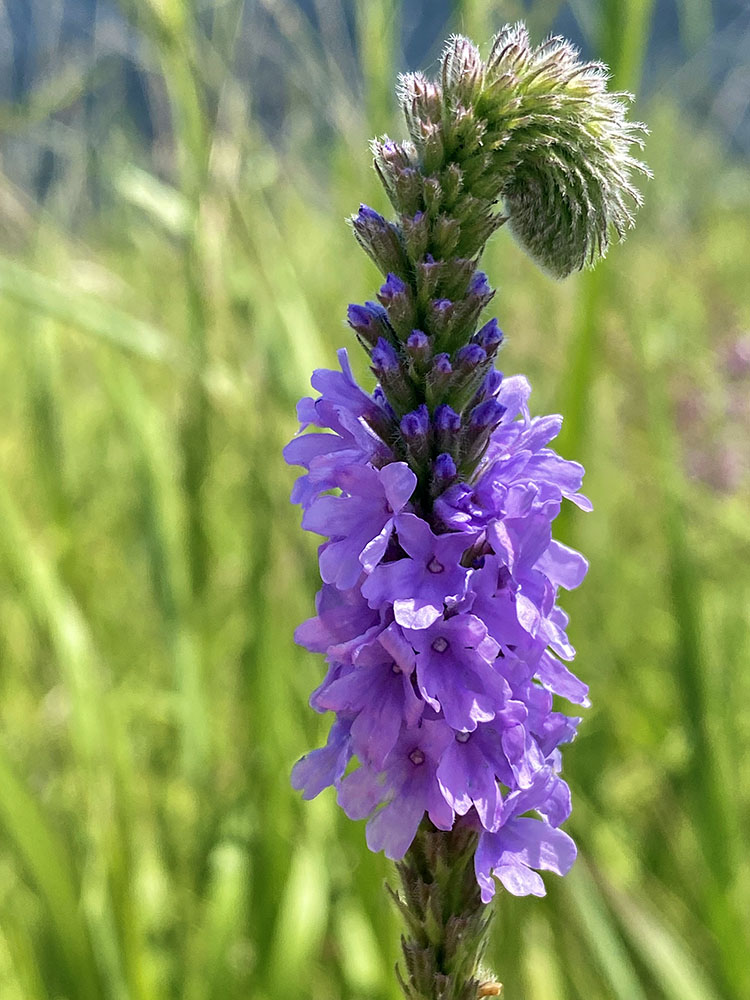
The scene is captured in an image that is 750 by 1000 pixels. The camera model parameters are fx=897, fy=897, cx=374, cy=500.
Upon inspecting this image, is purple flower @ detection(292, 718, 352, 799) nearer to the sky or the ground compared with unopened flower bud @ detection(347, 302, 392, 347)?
nearer to the ground

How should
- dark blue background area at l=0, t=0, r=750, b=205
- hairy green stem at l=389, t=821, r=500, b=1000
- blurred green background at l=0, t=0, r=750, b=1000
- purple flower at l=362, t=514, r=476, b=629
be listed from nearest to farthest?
purple flower at l=362, t=514, r=476, b=629 < hairy green stem at l=389, t=821, r=500, b=1000 < blurred green background at l=0, t=0, r=750, b=1000 < dark blue background area at l=0, t=0, r=750, b=205

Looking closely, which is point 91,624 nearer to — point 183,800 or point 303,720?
point 183,800

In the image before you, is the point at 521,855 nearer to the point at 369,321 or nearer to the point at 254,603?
the point at 369,321

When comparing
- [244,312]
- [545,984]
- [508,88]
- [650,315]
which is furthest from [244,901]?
[650,315]

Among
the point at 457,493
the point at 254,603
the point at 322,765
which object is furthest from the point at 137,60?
the point at 322,765

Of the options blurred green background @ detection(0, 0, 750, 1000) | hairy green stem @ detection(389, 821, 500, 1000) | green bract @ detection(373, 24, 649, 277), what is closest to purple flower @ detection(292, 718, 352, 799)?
hairy green stem @ detection(389, 821, 500, 1000)

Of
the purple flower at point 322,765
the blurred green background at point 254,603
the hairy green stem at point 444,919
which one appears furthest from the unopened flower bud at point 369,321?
the blurred green background at point 254,603

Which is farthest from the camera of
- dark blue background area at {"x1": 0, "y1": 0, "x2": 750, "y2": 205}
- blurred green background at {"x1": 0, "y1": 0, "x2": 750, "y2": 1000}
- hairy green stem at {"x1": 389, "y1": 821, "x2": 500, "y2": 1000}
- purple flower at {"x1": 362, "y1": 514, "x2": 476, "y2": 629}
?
dark blue background area at {"x1": 0, "y1": 0, "x2": 750, "y2": 205}

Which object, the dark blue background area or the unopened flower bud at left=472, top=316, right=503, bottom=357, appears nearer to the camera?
the unopened flower bud at left=472, top=316, right=503, bottom=357

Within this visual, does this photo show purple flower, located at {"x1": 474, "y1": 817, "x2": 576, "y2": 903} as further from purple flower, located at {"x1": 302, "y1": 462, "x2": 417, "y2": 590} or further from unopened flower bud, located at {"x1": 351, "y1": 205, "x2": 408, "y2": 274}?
unopened flower bud, located at {"x1": 351, "y1": 205, "x2": 408, "y2": 274}

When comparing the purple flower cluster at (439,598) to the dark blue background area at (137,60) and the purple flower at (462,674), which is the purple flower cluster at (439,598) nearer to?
the purple flower at (462,674)
